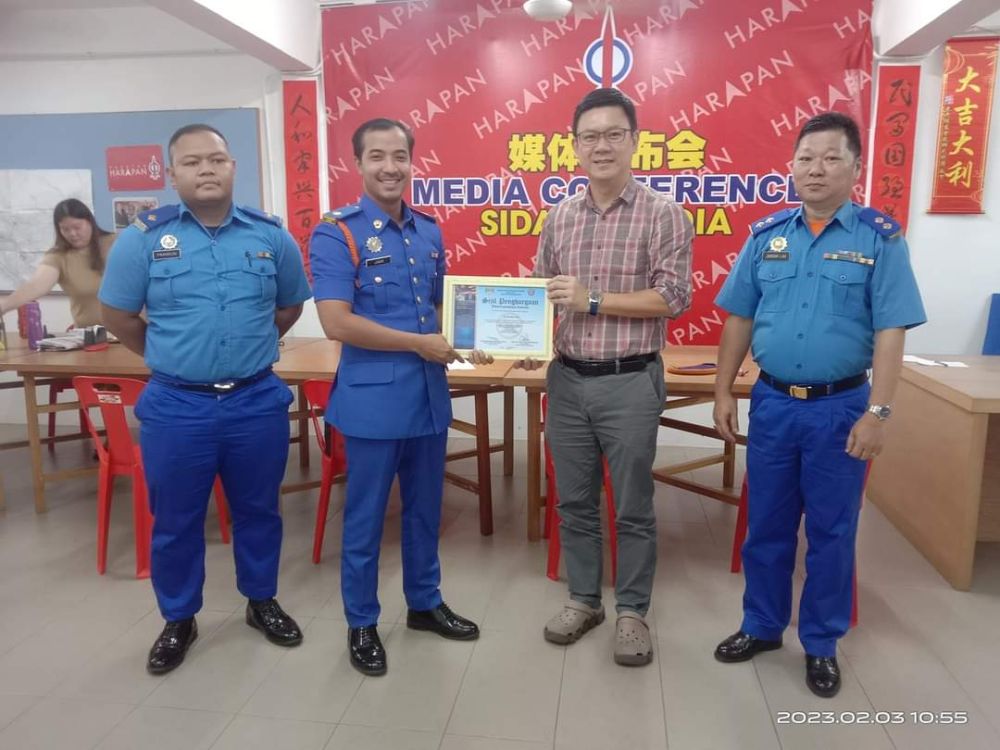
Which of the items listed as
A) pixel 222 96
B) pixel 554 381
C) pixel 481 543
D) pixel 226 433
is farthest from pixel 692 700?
pixel 222 96

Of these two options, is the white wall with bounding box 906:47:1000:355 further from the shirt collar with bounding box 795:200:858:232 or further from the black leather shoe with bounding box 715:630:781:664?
the black leather shoe with bounding box 715:630:781:664

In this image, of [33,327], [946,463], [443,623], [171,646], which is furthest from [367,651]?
[33,327]

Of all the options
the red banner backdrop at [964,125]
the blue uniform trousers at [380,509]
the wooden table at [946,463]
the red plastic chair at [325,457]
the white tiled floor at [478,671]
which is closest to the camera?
the white tiled floor at [478,671]

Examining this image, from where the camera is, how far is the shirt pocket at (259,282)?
2.08 meters

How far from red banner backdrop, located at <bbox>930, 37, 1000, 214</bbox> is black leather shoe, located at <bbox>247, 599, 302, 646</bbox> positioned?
409 cm

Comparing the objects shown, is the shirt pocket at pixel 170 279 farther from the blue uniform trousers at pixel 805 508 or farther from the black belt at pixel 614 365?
the blue uniform trousers at pixel 805 508

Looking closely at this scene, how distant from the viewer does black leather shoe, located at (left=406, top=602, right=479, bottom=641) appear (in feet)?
7.54

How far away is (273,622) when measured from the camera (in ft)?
7.55

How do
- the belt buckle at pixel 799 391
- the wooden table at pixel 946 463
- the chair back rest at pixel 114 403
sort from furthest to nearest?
1. the chair back rest at pixel 114 403
2. the wooden table at pixel 946 463
3. the belt buckle at pixel 799 391

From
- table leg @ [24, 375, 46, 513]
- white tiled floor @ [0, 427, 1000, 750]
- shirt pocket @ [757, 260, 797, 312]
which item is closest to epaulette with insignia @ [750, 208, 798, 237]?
shirt pocket @ [757, 260, 797, 312]

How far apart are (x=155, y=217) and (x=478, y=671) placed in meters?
1.68

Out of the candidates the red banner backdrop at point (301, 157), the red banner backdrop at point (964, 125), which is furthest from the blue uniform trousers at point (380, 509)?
the red banner backdrop at point (964, 125)

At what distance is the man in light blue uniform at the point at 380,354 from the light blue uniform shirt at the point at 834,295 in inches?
→ 34.3

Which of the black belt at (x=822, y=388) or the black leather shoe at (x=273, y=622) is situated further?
the black leather shoe at (x=273, y=622)
